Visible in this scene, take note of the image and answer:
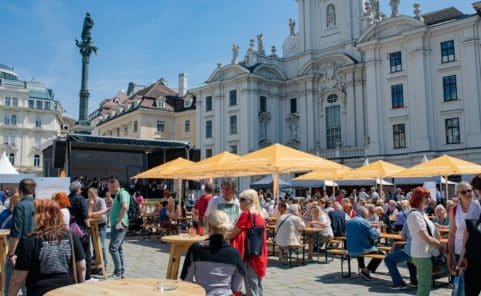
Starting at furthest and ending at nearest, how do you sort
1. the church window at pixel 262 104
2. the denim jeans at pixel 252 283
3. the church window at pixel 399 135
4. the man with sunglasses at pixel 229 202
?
the church window at pixel 262 104 < the church window at pixel 399 135 < the man with sunglasses at pixel 229 202 < the denim jeans at pixel 252 283

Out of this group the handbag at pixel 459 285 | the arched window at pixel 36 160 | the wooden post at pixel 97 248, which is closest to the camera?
the handbag at pixel 459 285

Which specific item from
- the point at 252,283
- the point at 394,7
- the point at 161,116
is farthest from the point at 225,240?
the point at 161,116

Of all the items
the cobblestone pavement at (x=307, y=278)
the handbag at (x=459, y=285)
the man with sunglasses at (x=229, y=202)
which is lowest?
the cobblestone pavement at (x=307, y=278)

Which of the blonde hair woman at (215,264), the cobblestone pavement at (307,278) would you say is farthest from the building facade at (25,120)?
the blonde hair woman at (215,264)

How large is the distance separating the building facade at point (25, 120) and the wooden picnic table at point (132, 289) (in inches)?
2774

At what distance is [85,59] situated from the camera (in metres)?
26.9

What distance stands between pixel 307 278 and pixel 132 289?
21.1 ft

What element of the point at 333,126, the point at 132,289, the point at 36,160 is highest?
the point at 333,126

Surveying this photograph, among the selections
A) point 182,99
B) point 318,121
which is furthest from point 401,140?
point 182,99

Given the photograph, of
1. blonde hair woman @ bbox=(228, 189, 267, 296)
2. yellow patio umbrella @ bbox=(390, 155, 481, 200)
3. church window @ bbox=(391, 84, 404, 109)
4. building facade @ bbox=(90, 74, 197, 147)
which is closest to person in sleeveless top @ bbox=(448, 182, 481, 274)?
blonde hair woman @ bbox=(228, 189, 267, 296)

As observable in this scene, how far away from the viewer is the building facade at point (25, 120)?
229ft

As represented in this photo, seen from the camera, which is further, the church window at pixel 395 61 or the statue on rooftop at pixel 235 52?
the statue on rooftop at pixel 235 52

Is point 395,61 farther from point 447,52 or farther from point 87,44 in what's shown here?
point 87,44

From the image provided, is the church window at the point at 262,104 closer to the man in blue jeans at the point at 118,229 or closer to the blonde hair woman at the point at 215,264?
the man in blue jeans at the point at 118,229
